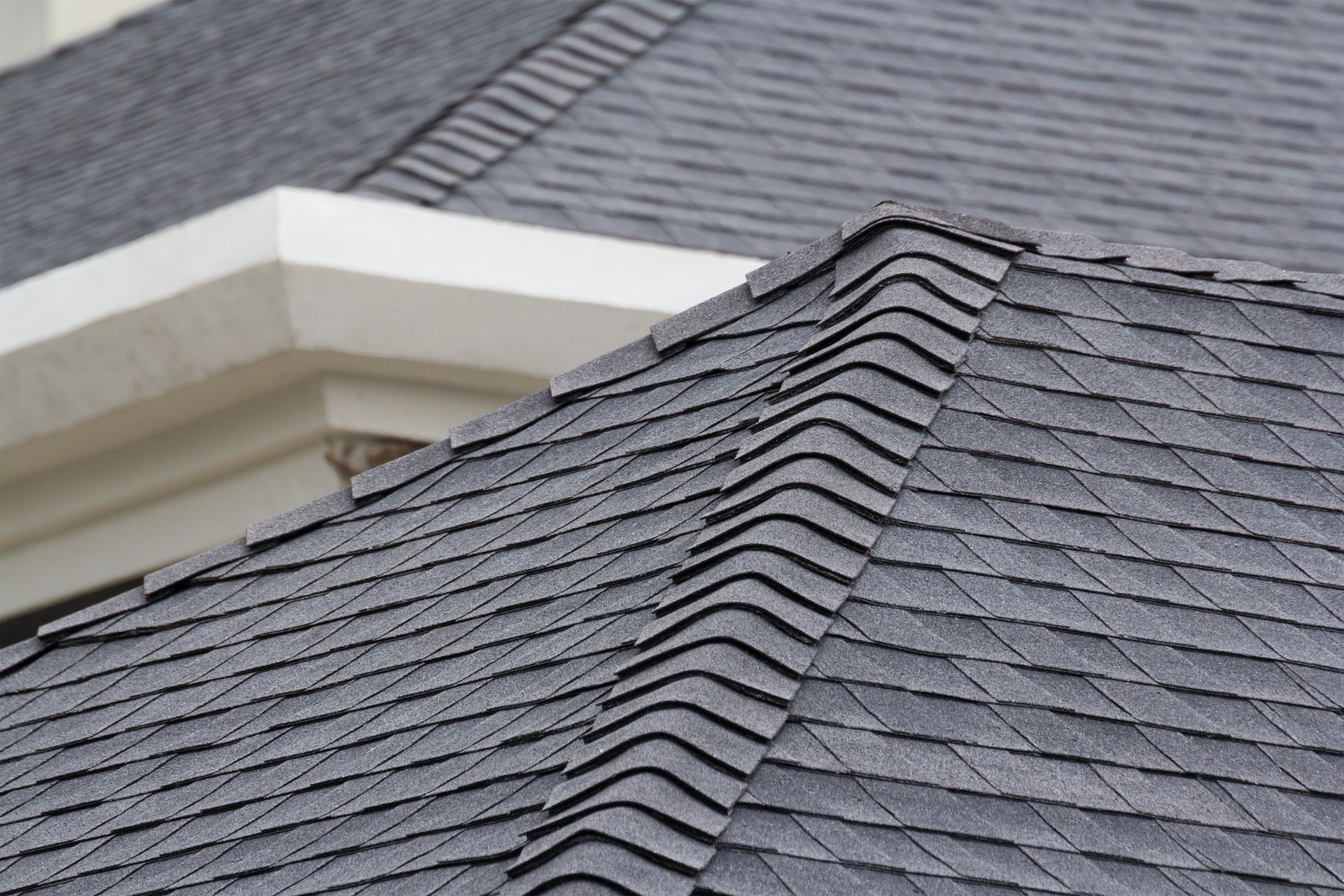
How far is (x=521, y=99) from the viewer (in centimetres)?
878

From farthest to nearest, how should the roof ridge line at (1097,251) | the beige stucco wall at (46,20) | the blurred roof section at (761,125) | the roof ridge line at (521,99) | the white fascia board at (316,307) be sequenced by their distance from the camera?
the beige stucco wall at (46,20) < the blurred roof section at (761,125) < the roof ridge line at (521,99) < the white fascia board at (316,307) < the roof ridge line at (1097,251)

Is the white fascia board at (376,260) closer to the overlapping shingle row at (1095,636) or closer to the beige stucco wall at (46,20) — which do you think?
the overlapping shingle row at (1095,636)

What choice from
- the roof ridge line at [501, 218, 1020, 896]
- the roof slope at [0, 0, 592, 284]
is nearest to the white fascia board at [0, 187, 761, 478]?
the roof slope at [0, 0, 592, 284]

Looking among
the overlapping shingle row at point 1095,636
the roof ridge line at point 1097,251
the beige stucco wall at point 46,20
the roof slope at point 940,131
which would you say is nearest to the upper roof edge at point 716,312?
the roof ridge line at point 1097,251

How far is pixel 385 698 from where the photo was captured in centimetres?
456

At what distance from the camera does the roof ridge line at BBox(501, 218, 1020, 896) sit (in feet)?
11.2

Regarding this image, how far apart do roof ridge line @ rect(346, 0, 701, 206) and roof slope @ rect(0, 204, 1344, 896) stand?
2852 millimetres

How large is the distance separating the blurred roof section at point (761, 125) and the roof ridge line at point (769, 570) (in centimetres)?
317

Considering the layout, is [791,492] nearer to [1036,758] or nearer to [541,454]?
[1036,758]

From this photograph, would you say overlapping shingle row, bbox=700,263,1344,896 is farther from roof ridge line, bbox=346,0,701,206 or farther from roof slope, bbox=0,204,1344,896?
roof ridge line, bbox=346,0,701,206

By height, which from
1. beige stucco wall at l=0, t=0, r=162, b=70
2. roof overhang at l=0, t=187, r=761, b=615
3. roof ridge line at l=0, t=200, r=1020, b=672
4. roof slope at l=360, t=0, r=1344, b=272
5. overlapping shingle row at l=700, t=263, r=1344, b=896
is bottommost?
overlapping shingle row at l=700, t=263, r=1344, b=896

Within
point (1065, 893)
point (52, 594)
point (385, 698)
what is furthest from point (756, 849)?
point (52, 594)

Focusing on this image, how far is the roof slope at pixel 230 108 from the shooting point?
30.4ft

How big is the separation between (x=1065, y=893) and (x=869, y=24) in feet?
23.6
